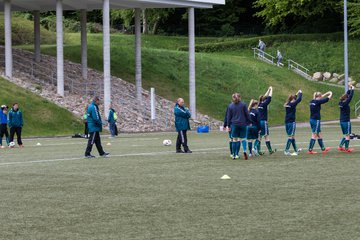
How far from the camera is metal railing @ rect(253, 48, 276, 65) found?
8100 centimetres

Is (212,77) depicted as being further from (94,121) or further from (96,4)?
(94,121)

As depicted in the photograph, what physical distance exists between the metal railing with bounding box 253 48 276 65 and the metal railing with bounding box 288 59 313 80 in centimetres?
171

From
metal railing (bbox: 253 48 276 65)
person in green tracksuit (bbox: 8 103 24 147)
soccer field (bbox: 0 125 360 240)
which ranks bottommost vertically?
soccer field (bbox: 0 125 360 240)

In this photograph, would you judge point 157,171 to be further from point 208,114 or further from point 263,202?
point 208,114

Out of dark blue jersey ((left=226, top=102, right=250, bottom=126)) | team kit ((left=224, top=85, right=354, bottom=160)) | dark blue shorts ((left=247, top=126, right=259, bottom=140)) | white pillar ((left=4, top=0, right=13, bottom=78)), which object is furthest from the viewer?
white pillar ((left=4, top=0, right=13, bottom=78))

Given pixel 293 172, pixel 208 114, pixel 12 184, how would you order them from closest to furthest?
pixel 12 184 → pixel 293 172 → pixel 208 114

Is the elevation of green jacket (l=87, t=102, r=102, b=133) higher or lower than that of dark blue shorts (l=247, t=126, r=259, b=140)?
higher

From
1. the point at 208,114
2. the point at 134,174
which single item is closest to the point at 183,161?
the point at 134,174

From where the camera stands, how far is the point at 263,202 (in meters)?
15.5

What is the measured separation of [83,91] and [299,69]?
27302mm

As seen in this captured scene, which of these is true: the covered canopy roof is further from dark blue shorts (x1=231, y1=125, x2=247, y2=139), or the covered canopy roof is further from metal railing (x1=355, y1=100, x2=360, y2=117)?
dark blue shorts (x1=231, y1=125, x2=247, y2=139)

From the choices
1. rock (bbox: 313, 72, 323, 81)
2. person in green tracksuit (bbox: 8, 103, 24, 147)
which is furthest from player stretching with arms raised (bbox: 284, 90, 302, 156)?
rock (bbox: 313, 72, 323, 81)

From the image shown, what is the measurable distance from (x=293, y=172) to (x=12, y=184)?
663cm

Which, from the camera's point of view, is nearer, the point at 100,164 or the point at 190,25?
the point at 100,164
